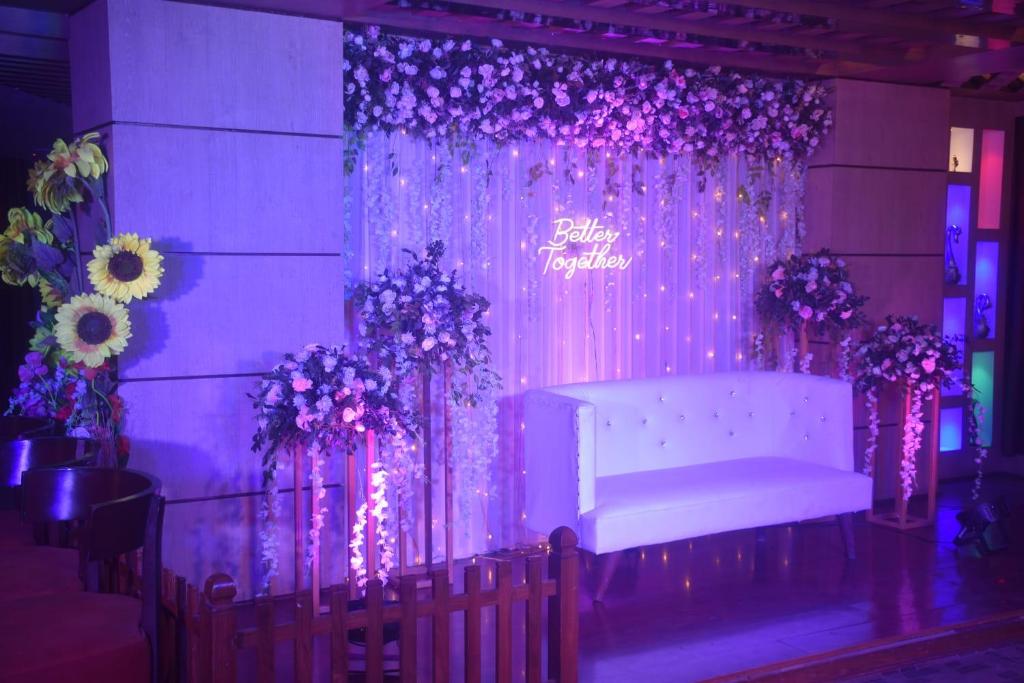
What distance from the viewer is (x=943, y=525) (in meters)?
6.83

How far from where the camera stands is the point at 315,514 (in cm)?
489

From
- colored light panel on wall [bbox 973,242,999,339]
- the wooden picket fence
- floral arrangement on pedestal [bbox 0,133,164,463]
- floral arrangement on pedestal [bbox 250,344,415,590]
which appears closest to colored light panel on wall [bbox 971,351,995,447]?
colored light panel on wall [bbox 973,242,999,339]

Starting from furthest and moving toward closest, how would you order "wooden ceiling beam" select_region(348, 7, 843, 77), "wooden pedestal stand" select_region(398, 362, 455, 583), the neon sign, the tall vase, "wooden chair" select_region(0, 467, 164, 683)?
the tall vase, the neon sign, "wooden pedestal stand" select_region(398, 362, 455, 583), "wooden ceiling beam" select_region(348, 7, 843, 77), "wooden chair" select_region(0, 467, 164, 683)

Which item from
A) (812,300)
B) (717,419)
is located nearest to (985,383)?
(812,300)

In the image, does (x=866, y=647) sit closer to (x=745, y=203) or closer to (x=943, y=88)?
(x=745, y=203)

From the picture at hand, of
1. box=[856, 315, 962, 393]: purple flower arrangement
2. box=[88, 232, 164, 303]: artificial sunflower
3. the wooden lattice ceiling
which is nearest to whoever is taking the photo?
box=[88, 232, 164, 303]: artificial sunflower

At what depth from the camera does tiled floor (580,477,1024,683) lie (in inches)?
181

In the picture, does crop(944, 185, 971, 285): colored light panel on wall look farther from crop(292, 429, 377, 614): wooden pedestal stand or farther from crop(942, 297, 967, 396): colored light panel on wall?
crop(292, 429, 377, 614): wooden pedestal stand

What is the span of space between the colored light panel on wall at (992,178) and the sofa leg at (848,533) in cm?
371

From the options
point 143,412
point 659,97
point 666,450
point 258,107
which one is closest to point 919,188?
point 659,97

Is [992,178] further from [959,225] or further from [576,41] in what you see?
[576,41]

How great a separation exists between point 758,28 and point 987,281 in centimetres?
400

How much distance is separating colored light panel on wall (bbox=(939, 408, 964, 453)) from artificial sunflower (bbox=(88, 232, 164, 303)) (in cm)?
655

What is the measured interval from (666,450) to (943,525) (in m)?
2.18
